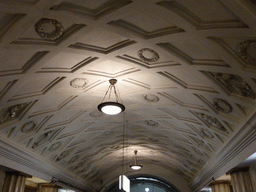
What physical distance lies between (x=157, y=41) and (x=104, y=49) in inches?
48.0

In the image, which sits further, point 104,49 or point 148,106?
point 148,106

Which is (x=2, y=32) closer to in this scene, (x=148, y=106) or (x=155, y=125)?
(x=148, y=106)

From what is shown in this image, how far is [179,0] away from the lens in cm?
435

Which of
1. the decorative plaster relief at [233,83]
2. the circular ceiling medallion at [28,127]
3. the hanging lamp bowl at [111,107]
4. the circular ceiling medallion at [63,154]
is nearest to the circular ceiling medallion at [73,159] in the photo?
the circular ceiling medallion at [63,154]

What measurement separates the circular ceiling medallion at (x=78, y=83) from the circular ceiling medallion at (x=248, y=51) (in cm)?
400

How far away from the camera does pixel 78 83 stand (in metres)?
7.38

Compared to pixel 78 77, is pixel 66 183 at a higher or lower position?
lower

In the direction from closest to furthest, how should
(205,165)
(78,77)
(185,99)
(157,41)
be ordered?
(157,41) < (78,77) < (185,99) < (205,165)

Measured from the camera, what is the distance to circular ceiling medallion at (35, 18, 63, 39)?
4.82m

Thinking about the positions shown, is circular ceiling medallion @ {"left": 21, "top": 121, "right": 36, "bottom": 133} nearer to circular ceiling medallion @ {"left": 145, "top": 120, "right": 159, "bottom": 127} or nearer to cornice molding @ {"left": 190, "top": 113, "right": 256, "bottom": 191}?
circular ceiling medallion @ {"left": 145, "top": 120, "right": 159, "bottom": 127}

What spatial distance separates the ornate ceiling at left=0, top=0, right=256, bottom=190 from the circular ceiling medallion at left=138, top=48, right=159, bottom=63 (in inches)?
1.0

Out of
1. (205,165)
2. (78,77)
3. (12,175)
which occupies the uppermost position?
(78,77)

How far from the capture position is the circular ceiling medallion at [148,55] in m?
5.90

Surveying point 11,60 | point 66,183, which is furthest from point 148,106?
point 66,183
